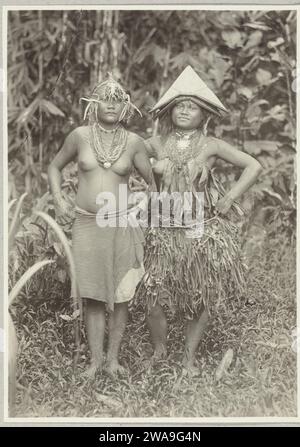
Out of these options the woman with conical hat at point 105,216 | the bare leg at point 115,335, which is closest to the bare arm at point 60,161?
the woman with conical hat at point 105,216

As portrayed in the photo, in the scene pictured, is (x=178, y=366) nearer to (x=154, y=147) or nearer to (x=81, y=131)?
(x=154, y=147)

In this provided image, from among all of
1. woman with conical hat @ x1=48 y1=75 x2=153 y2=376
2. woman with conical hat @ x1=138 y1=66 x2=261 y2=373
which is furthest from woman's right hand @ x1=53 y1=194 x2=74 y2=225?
woman with conical hat @ x1=138 y1=66 x2=261 y2=373

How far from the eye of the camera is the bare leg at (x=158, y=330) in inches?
200

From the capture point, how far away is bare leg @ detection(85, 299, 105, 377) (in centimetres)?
507

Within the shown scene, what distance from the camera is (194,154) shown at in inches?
198

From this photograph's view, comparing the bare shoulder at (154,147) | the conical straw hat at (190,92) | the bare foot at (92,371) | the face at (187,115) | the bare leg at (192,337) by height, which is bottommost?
the bare foot at (92,371)

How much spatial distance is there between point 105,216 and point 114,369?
805 millimetres

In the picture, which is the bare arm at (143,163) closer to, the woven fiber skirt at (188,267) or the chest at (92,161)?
the chest at (92,161)

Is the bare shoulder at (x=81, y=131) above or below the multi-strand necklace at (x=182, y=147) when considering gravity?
above

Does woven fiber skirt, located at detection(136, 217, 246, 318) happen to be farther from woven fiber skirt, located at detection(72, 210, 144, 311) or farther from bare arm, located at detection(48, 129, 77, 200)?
bare arm, located at detection(48, 129, 77, 200)

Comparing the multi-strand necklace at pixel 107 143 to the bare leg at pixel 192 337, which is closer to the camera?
the multi-strand necklace at pixel 107 143

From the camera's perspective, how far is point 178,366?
16.7ft

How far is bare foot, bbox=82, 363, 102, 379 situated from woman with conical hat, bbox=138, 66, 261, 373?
0.32 metres

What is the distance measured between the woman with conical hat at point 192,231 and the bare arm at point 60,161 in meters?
0.40
